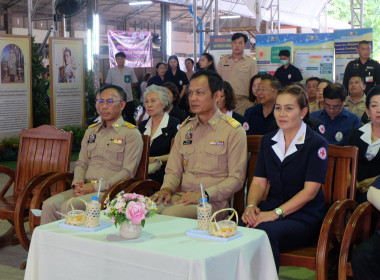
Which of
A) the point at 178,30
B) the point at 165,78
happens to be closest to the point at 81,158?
the point at 165,78

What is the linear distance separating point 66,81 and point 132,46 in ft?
30.1

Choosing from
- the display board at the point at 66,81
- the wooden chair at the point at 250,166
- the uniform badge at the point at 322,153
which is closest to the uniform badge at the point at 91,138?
the wooden chair at the point at 250,166

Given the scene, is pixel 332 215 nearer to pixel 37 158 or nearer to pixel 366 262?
pixel 366 262

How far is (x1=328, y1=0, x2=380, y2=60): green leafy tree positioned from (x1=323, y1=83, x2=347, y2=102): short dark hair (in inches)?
911

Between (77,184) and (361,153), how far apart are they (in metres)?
1.96

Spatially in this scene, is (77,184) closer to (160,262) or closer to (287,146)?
(287,146)

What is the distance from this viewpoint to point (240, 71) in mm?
7742

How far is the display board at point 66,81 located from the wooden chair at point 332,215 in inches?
262

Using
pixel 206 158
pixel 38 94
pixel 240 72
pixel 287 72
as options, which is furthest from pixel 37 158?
pixel 287 72

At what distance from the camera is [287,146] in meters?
3.30

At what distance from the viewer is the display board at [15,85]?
28.1 ft

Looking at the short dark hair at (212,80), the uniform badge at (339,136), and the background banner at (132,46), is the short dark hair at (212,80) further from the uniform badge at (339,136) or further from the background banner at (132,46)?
the background banner at (132,46)

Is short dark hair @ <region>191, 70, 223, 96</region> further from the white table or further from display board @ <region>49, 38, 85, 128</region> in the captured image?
display board @ <region>49, 38, 85, 128</region>

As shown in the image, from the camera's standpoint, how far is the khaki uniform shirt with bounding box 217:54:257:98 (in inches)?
302
